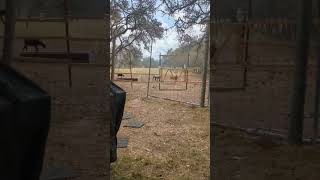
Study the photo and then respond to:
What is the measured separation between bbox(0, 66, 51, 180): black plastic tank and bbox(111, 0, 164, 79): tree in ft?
25.8

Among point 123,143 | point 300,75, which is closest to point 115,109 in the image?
point 300,75

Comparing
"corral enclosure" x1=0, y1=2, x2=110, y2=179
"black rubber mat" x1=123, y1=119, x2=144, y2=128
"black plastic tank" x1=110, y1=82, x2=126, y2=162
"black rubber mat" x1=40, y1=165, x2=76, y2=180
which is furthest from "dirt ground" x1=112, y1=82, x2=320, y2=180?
"black rubber mat" x1=40, y1=165, x2=76, y2=180

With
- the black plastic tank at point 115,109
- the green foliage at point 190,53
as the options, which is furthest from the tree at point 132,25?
the black plastic tank at point 115,109

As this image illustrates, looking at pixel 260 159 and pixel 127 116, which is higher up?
pixel 260 159

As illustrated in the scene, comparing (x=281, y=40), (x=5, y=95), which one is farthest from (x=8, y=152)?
(x=281, y=40)

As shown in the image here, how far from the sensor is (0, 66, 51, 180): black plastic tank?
1974mm

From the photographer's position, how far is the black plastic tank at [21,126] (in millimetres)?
1974

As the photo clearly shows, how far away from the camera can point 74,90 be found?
385 cm

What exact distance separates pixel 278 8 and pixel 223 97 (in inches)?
36.2

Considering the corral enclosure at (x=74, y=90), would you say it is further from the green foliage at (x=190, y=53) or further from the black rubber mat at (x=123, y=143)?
the green foliage at (x=190, y=53)

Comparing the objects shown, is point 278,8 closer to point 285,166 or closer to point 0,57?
point 285,166

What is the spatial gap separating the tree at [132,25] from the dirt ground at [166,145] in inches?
101

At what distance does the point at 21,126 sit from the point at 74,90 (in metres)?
1.74

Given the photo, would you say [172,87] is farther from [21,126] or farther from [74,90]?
[21,126]
